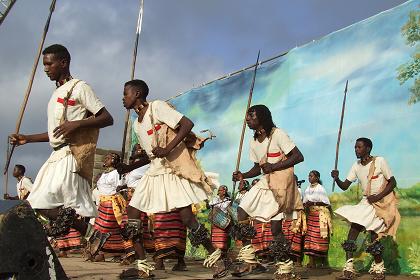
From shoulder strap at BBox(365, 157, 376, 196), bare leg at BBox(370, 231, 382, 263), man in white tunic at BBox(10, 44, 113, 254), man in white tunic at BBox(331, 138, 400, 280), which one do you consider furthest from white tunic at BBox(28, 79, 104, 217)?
shoulder strap at BBox(365, 157, 376, 196)

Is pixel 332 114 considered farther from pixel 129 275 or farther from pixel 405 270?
pixel 129 275

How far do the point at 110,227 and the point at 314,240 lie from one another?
3.18m

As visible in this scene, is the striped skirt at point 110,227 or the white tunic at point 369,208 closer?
the white tunic at point 369,208

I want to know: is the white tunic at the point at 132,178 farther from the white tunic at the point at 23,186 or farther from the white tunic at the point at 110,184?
the white tunic at the point at 23,186

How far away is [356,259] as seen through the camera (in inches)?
310

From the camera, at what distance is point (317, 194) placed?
8633mm

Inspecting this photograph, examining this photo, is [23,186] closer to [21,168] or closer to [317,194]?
[21,168]

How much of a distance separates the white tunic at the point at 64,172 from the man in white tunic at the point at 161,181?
58 cm

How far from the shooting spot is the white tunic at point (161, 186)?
5.16m

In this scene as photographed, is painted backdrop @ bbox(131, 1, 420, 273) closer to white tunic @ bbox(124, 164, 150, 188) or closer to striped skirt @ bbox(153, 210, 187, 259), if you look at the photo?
white tunic @ bbox(124, 164, 150, 188)

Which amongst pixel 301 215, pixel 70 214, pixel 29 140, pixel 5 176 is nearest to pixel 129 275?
pixel 70 214

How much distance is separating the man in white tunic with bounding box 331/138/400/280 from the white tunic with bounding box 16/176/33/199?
6.53 metres

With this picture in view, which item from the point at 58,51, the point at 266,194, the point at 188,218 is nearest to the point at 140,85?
the point at 58,51

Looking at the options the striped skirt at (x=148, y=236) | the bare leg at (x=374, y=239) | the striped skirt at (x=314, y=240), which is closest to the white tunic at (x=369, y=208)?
the bare leg at (x=374, y=239)
